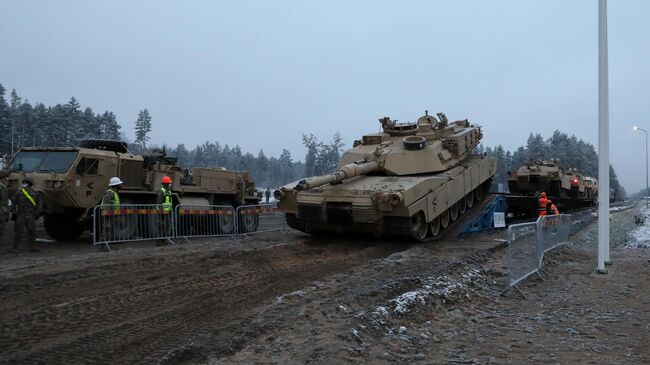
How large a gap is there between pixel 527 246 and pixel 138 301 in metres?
6.21

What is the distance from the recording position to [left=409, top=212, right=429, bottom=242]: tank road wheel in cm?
1129

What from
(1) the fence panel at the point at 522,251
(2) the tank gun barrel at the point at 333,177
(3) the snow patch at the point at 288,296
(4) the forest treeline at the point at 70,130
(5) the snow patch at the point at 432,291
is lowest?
(5) the snow patch at the point at 432,291

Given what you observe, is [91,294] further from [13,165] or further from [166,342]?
[13,165]

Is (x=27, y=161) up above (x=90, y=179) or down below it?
above

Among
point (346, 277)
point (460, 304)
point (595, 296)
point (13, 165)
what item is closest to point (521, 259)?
point (595, 296)

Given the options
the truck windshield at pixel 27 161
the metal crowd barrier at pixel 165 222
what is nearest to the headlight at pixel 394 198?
the metal crowd barrier at pixel 165 222

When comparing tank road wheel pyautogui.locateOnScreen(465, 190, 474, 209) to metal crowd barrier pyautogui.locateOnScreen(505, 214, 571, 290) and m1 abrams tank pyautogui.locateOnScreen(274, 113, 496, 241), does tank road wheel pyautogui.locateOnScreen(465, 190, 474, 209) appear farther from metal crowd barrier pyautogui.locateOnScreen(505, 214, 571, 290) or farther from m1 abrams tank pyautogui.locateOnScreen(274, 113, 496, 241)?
metal crowd barrier pyautogui.locateOnScreen(505, 214, 571, 290)

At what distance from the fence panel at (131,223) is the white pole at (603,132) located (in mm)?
9607

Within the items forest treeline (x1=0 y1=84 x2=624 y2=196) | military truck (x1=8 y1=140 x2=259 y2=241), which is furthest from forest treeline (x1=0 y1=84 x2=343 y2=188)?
military truck (x1=8 y1=140 x2=259 y2=241)

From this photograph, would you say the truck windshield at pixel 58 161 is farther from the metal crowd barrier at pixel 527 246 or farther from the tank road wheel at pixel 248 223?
the metal crowd barrier at pixel 527 246

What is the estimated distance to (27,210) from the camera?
10805mm

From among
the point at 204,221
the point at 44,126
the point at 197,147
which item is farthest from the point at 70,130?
the point at 204,221

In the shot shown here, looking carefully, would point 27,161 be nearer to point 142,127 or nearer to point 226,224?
point 226,224

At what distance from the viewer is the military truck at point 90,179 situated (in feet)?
39.6
